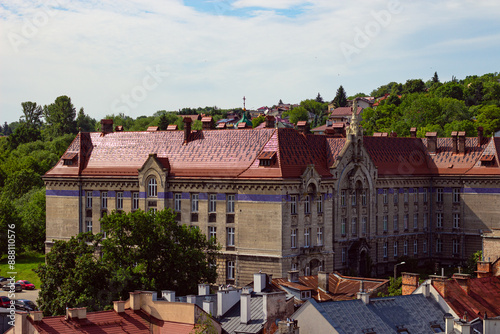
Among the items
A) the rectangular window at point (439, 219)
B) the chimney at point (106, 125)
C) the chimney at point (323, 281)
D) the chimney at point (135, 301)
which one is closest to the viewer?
the chimney at point (135, 301)

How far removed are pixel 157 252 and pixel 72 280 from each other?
8.50m

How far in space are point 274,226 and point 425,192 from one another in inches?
1301

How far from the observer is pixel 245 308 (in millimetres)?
51312

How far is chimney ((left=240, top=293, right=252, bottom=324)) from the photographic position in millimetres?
51156

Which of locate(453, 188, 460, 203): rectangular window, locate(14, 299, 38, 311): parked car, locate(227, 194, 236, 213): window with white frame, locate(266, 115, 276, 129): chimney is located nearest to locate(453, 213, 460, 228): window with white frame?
locate(453, 188, 460, 203): rectangular window

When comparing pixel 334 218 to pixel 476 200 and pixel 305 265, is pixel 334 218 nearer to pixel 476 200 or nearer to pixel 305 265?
pixel 305 265

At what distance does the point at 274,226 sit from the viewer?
286 ft

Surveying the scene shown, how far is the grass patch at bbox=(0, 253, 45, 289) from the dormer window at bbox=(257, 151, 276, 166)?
30.1m

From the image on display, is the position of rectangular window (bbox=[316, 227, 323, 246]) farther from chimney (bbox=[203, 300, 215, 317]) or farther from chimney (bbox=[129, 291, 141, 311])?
chimney (bbox=[129, 291, 141, 311])

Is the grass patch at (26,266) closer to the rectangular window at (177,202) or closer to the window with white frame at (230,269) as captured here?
the rectangular window at (177,202)

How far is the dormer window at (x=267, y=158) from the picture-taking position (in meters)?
88.8

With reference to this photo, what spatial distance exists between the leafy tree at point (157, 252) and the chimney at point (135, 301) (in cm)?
1961

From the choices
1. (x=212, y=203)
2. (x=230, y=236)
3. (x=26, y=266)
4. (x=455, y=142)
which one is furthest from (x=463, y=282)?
(x=26, y=266)

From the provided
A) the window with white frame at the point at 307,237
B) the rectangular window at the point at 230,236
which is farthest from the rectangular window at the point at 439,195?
the rectangular window at the point at 230,236
